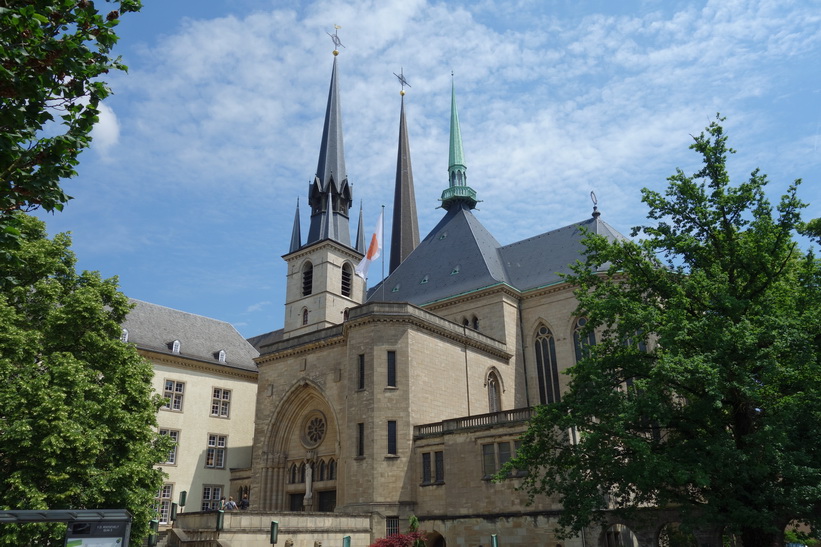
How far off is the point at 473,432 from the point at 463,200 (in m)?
28.2

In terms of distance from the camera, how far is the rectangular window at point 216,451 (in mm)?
39872

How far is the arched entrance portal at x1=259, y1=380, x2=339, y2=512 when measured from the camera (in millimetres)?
34000

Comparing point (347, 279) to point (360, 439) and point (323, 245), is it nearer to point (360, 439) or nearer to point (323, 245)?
point (323, 245)

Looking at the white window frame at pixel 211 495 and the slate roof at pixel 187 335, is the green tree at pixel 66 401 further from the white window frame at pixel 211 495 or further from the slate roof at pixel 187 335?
the white window frame at pixel 211 495

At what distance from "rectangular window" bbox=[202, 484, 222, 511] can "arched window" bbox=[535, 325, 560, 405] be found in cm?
2038

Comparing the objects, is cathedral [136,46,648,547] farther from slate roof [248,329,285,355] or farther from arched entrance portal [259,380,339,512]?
slate roof [248,329,285,355]

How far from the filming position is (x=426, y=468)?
99.0ft

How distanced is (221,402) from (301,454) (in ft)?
28.5

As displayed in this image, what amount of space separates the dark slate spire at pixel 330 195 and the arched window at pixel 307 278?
1.96 metres

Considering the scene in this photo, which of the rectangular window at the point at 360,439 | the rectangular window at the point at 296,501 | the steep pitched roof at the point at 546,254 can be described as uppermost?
the steep pitched roof at the point at 546,254

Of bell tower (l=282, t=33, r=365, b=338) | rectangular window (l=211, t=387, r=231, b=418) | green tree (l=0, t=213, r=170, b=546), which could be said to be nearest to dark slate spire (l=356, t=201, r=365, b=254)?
bell tower (l=282, t=33, r=365, b=338)

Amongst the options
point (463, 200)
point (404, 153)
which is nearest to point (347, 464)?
point (463, 200)

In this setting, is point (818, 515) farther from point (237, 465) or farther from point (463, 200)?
point (463, 200)

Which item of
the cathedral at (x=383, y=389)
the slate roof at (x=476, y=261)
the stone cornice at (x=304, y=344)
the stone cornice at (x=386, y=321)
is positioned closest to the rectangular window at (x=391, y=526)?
the cathedral at (x=383, y=389)
